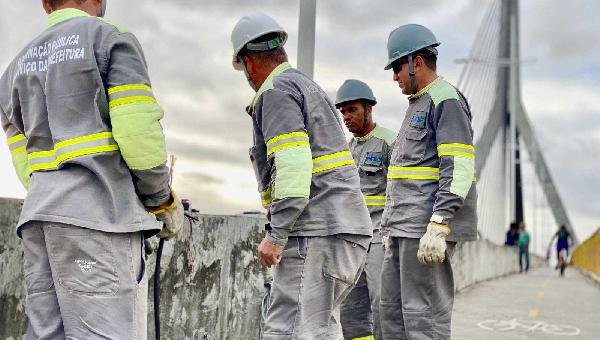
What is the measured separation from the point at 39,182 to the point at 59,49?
47cm

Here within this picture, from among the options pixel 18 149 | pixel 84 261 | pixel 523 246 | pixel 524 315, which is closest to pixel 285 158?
pixel 84 261

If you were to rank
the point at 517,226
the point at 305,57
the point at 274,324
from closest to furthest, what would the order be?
the point at 274,324, the point at 305,57, the point at 517,226

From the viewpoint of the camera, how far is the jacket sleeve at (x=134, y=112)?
Result: 2.90 m

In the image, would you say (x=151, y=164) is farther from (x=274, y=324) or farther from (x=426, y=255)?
(x=426, y=255)

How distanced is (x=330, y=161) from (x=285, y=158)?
0.30 meters

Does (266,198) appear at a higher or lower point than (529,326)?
higher

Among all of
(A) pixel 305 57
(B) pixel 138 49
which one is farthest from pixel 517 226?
(B) pixel 138 49

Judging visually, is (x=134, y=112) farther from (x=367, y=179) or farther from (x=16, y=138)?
(x=367, y=179)

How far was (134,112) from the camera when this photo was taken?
2900 millimetres

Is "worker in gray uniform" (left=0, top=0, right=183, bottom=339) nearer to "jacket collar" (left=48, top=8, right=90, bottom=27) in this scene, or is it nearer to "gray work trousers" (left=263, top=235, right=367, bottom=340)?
"jacket collar" (left=48, top=8, right=90, bottom=27)

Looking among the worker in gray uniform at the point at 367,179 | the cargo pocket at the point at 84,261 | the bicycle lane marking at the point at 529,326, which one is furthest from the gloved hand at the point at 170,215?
the bicycle lane marking at the point at 529,326

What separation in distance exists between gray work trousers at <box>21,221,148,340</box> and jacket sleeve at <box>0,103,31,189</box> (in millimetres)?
444

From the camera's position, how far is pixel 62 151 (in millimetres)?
2969

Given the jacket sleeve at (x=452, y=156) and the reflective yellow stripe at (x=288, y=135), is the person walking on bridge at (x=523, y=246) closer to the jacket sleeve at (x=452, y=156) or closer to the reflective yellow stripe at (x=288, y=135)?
the jacket sleeve at (x=452, y=156)
